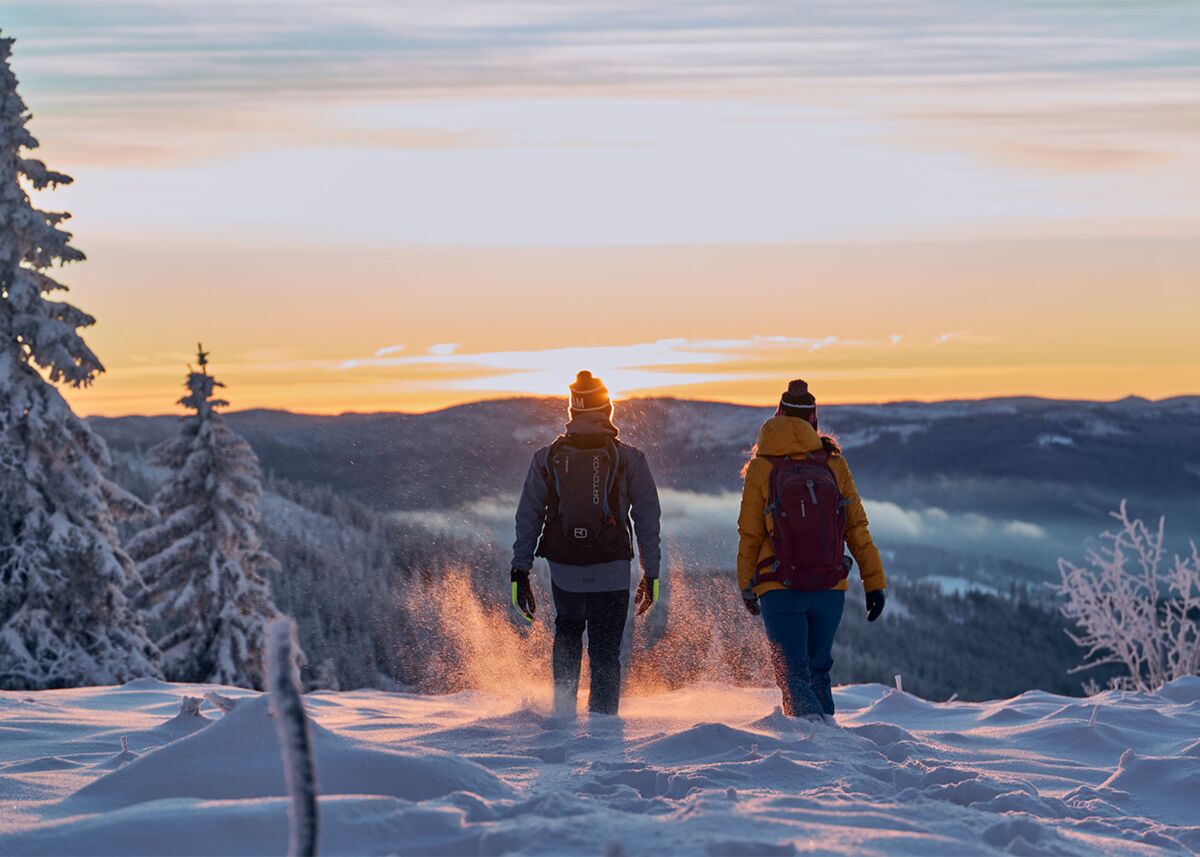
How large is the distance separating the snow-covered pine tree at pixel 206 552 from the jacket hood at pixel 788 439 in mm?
19437

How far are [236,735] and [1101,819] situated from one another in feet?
13.6

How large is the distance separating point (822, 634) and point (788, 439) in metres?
1.29

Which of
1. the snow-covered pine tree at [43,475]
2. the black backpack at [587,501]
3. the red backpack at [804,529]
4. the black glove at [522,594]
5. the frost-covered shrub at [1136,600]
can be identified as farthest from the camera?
the frost-covered shrub at [1136,600]

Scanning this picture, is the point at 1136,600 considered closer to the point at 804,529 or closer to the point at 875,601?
the point at 875,601

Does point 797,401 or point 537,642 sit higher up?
point 797,401

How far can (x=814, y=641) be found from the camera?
339 inches

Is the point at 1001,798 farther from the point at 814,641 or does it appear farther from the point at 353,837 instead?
the point at 353,837

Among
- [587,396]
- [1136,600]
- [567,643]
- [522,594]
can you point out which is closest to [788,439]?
[587,396]

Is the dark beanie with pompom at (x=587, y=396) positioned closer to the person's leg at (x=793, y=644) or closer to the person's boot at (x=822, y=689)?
the person's leg at (x=793, y=644)

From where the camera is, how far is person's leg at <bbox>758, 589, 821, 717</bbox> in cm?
839

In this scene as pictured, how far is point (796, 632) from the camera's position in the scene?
8422 millimetres

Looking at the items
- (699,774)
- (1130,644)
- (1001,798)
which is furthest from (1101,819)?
(1130,644)

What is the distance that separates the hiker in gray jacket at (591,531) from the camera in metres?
8.91

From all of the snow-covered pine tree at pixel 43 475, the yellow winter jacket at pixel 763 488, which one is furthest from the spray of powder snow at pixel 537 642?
the snow-covered pine tree at pixel 43 475
